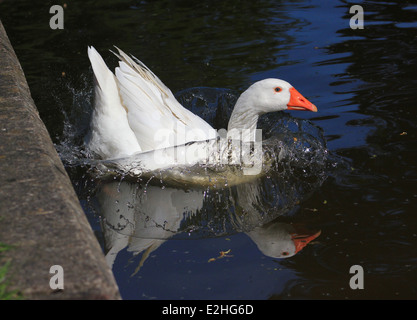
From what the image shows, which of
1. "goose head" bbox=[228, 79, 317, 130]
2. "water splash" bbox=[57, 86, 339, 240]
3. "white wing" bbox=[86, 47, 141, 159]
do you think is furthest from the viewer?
"white wing" bbox=[86, 47, 141, 159]

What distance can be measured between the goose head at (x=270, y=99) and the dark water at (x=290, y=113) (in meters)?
0.42

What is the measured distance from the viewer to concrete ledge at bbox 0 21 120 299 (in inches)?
90.7

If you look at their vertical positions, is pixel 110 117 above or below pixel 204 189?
above

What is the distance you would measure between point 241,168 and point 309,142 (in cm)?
62

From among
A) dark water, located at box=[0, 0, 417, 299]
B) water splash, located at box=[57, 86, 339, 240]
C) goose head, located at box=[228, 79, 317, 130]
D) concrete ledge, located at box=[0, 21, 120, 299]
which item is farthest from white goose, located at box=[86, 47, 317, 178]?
concrete ledge, located at box=[0, 21, 120, 299]

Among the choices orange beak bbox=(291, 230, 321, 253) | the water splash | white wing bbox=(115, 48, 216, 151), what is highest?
white wing bbox=(115, 48, 216, 151)

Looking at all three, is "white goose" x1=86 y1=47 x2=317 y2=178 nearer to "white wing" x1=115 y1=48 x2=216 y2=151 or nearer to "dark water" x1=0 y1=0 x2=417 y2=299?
"white wing" x1=115 y1=48 x2=216 y2=151

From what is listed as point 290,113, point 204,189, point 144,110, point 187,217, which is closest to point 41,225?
point 187,217

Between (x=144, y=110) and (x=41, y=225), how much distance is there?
2.35m

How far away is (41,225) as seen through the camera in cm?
265

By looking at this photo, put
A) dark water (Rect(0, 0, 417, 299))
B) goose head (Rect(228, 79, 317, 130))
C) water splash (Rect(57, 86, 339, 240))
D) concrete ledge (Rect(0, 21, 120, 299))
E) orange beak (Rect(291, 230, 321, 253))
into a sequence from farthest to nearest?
goose head (Rect(228, 79, 317, 130)), water splash (Rect(57, 86, 339, 240)), orange beak (Rect(291, 230, 321, 253)), dark water (Rect(0, 0, 417, 299)), concrete ledge (Rect(0, 21, 120, 299))

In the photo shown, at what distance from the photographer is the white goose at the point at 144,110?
15.9 ft

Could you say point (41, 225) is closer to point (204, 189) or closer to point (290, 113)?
point (204, 189)

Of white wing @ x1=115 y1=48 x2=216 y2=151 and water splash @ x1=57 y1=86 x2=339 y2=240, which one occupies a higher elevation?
white wing @ x1=115 y1=48 x2=216 y2=151
